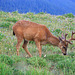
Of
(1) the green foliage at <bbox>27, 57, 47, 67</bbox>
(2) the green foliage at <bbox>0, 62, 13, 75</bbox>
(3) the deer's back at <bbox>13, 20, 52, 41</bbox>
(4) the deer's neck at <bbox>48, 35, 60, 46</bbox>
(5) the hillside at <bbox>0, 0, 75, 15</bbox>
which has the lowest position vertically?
(2) the green foliage at <bbox>0, 62, 13, 75</bbox>

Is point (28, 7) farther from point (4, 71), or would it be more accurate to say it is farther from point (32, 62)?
point (4, 71)

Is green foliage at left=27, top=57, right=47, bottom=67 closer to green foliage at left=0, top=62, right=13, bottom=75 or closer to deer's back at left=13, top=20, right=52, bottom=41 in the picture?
green foliage at left=0, top=62, right=13, bottom=75

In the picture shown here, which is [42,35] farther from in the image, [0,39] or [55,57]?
[0,39]

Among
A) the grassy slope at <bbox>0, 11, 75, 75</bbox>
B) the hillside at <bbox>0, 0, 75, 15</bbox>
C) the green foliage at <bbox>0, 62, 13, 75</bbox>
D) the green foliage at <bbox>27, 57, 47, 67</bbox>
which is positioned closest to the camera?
the green foliage at <bbox>0, 62, 13, 75</bbox>

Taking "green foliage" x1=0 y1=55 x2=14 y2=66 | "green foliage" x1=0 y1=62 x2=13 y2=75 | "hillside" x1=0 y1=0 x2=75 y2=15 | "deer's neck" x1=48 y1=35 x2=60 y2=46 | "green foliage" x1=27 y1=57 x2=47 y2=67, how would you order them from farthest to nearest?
"hillside" x1=0 y1=0 x2=75 y2=15, "deer's neck" x1=48 y1=35 x2=60 y2=46, "green foliage" x1=27 y1=57 x2=47 y2=67, "green foliage" x1=0 y1=55 x2=14 y2=66, "green foliage" x1=0 y1=62 x2=13 y2=75

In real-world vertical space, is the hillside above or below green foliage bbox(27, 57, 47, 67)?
above

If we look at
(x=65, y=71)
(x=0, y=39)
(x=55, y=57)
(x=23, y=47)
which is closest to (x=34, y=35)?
(x=23, y=47)

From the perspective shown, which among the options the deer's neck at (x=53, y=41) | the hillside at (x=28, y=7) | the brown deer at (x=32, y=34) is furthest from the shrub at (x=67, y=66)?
the hillside at (x=28, y=7)

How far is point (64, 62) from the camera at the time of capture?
5324 millimetres

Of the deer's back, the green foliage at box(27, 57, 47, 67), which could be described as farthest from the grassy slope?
the deer's back

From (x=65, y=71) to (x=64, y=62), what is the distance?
1.37 feet

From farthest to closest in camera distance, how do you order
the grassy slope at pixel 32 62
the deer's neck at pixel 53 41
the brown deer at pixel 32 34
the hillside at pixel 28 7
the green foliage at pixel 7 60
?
the hillside at pixel 28 7 < the deer's neck at pixel 53 41 < the brown deer at pixel 32 34 < the green foliage at pixel 7 60 < the grassy slope at pixel 32 62

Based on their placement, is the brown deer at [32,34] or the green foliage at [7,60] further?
the brown deer at [32,34]

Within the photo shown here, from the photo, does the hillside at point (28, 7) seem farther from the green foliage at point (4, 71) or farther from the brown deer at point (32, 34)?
the green foliage at point (4, 71)
